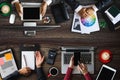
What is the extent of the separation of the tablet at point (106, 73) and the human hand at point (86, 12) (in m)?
0.41

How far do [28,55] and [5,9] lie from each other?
387mm

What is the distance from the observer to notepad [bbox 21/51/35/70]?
4.63m

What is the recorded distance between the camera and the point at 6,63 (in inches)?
182

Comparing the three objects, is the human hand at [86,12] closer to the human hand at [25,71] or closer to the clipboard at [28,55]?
the clipboard at [28,55]

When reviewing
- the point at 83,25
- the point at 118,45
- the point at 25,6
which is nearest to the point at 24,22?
the point at 25,6

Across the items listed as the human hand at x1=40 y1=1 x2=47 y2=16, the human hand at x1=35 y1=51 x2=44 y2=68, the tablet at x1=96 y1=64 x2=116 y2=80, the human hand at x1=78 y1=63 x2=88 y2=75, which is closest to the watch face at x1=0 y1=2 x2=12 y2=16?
the human hand at x1=40 y1=1 x2=47 y2=16

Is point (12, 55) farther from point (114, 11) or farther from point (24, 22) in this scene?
point (114, 11)

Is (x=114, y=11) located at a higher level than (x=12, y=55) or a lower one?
higher

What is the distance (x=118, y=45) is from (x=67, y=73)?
443mm

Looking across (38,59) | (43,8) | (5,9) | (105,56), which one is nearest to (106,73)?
(105,56)

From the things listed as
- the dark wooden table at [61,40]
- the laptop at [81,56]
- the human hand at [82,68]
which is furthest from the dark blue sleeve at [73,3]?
the human hand at [82,68]

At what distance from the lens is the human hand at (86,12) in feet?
15.2

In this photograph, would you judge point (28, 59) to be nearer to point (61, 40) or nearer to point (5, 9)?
point (61, 40)

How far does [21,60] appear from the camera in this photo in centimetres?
464
